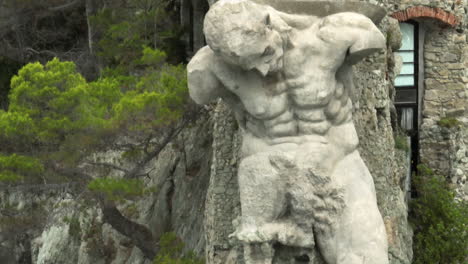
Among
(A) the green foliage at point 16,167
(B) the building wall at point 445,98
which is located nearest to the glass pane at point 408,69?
(B) the building wall at point 445,98

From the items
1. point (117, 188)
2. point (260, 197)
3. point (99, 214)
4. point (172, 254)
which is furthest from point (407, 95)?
point (260, 197)

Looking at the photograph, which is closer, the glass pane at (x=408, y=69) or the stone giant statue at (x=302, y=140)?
the stone giant statue at (x=302, y=140)

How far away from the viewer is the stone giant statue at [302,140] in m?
3.84

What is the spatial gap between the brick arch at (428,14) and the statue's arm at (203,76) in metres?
5.91

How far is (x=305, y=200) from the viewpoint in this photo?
12.7 feet

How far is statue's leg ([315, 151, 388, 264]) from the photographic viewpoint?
383cm

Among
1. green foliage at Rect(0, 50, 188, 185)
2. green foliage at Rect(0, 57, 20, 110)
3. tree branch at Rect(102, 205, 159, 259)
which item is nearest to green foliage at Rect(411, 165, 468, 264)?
tree branch at Rect(102, 205, 159, 259)

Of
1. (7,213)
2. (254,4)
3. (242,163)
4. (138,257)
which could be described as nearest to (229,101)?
(242,163)

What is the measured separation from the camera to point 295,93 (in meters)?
3.86

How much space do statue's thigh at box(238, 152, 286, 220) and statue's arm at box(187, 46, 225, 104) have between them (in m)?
0.42

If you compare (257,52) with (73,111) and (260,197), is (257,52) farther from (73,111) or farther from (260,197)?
(73,111)

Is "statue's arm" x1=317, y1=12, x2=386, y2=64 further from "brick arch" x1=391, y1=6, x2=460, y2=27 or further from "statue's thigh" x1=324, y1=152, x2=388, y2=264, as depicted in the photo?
"brick arch" x1=391, y1=6, x2=460, y2=27

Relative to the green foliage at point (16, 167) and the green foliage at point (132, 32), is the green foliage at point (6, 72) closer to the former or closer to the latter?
the green foliage at point (132, 32)

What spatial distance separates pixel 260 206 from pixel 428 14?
6.10 metres
